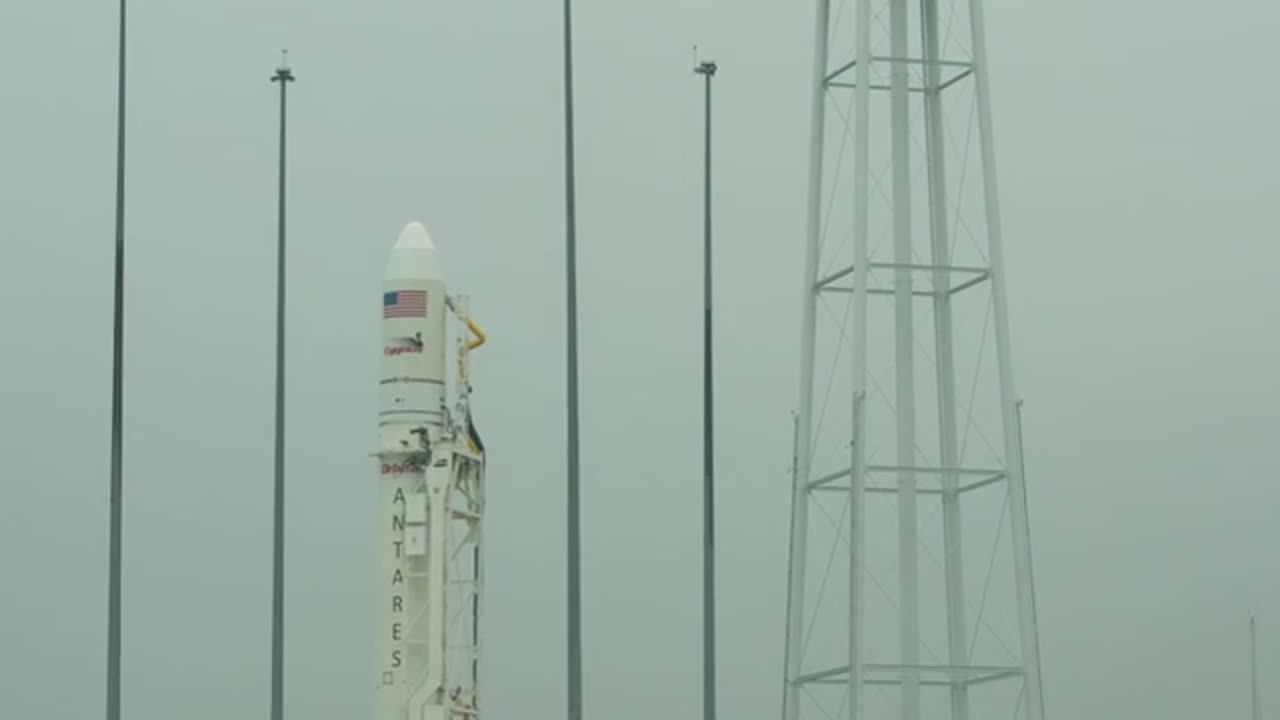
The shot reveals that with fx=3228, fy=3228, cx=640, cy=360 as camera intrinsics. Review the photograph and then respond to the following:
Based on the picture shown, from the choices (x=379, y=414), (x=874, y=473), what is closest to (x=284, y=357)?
(x=379, y=414)

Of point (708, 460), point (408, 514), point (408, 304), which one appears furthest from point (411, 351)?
point (708, 460)

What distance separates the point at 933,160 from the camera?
60.0m

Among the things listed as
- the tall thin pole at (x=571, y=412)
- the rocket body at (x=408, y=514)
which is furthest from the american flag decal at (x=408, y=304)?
the tall thin pole at (x=571, y=412)

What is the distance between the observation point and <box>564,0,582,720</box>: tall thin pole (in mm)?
55219

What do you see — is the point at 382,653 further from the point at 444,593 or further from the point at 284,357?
the point at 284,357

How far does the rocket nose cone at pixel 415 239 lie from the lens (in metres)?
53.7

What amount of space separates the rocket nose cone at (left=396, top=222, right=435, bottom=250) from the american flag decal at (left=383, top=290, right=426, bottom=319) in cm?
88

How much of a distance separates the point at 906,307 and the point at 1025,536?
192 inches

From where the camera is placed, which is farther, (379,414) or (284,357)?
(284,357)

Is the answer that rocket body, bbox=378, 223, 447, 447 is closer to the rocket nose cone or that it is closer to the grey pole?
the rocket nose cone

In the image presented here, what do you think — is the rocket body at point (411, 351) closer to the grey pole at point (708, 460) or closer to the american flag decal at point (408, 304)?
the american flag decal at point (408, 304)

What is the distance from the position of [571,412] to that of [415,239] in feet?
16.7

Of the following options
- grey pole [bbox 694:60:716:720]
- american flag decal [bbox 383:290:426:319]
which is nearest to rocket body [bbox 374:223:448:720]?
american flag decal [bbox 383:290:426:319]

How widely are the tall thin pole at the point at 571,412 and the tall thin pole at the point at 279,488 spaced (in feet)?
16.9
